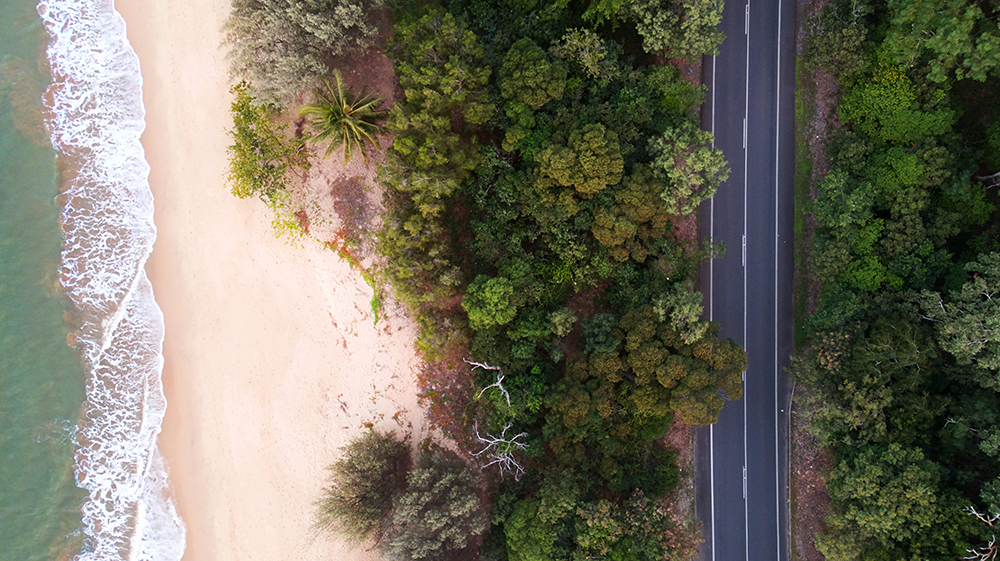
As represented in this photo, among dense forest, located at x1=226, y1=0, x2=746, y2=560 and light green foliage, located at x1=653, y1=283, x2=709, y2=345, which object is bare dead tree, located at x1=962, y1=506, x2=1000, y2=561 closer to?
dense forest, located at x1=226, y1=0, x2=746, y2=560

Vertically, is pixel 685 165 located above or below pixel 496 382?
above

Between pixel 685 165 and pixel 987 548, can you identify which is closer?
pixel 987 548

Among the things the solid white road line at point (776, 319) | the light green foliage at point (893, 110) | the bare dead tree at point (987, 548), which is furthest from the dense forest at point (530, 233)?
the bare dead tree at point (987, 548)

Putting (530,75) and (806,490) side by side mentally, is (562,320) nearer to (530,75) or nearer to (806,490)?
(530,75)

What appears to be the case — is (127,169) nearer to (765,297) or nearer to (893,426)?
(765,297)

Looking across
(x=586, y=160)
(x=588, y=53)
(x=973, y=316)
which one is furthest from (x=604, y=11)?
(x=973, y=316)

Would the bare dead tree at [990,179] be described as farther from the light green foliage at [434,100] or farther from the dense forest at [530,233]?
the light green foliage at [434,100]

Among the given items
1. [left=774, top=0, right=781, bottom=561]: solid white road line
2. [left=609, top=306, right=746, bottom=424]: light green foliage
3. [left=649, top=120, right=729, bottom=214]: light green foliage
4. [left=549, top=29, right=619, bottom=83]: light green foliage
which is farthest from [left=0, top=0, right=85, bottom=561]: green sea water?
[left=774, top=0, right=781, bottom=561]: solid white road line
